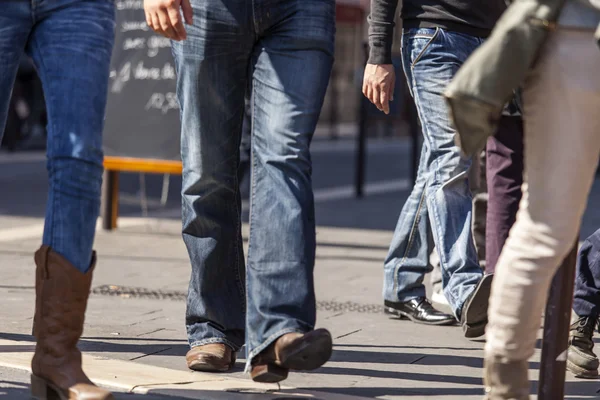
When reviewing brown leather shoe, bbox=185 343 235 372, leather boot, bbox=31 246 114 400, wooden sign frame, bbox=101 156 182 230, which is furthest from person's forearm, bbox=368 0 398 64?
wooden sign frame, bbox=101 156 182 230

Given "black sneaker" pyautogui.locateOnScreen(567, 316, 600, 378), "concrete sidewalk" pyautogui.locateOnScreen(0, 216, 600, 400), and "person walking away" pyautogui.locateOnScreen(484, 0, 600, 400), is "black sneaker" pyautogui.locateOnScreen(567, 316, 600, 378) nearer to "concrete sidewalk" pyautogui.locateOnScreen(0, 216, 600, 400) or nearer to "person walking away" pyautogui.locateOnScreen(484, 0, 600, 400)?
"concrete sidewalk" pyautogui.locateOnScreen(0, 216, 600, 400)

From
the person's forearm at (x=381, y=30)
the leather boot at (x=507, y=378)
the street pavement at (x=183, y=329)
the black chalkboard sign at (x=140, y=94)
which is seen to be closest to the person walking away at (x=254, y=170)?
the street pavement at (x=183, y=329)

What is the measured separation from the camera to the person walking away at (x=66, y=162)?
3051 millimetres

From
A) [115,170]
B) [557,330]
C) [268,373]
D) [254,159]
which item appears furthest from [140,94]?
[557,330]

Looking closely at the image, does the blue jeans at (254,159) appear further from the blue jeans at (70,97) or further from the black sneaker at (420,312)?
the black sneaker at (420,312)

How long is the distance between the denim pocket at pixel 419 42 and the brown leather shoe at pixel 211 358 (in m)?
1.35

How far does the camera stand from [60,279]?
3047mm

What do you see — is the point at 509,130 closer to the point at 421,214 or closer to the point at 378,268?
the point at 421,214

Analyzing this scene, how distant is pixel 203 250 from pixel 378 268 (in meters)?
2.91

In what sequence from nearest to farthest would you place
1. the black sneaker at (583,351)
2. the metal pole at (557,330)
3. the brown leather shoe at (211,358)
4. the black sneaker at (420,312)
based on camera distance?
the metal pole at (557,330)
the brown leather shoe at (211,358)
the black sneaker at (583,351)
the black sneaker at (420,312)

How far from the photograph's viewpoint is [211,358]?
3604 millimetres

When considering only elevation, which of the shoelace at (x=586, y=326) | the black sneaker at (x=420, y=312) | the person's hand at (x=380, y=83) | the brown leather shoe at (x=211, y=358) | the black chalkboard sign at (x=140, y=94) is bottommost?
the black sneaker at (x=420, y=312)

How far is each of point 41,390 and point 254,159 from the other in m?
0.86

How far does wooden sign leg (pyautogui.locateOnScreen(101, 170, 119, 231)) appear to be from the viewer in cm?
779
